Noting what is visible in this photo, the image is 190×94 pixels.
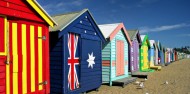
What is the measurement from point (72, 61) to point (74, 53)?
0.34m

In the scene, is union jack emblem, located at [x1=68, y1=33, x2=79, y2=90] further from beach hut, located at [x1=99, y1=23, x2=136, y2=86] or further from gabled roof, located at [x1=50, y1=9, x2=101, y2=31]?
beach hut, located at [x1=99, y1=23, x2=136, y2=86]

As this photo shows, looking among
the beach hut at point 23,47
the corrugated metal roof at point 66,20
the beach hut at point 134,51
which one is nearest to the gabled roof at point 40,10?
the beach hut at point 23,47

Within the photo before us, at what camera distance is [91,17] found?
10375mm

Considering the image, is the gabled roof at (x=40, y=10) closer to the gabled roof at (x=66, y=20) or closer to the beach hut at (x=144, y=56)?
the gabled roof at (x=66, y=20)

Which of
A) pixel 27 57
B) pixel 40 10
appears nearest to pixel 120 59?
pixel 40 10

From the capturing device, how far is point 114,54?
13.3 metres

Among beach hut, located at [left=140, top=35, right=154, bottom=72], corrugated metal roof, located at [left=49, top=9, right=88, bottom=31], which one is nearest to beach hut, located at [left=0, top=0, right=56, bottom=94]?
corrugated metal roof, located at [left=49, top=9, right=88, bottom=31]

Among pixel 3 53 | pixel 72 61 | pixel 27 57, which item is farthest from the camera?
pixel 72 61

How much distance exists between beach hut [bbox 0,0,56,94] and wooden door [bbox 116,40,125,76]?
6764mm

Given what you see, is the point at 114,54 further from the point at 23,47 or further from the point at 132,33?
the point at 23,47

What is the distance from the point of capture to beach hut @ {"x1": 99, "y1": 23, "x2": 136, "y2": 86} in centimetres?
1283

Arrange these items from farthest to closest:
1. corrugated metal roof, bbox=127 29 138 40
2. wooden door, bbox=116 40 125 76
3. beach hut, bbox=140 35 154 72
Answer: beach hut, bbox=140 35 154 72, corrugated metal roof, bbox=127 29 138 40, wooden door, bbox=116 40 125 76

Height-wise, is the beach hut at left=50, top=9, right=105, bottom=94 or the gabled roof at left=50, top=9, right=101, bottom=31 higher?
the gabled roof at left=50, top=9, right=101, bottom=31

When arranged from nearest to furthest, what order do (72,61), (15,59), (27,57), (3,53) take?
(3,53) < (15,59) < (27,57) < (72,61)
